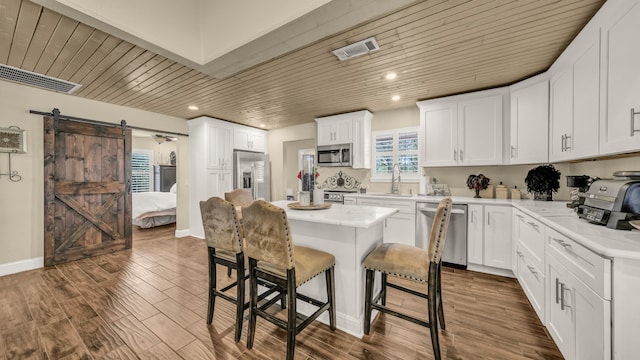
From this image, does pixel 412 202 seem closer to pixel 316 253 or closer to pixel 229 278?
pixel 316 253

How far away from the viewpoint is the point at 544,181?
2893 millimetres

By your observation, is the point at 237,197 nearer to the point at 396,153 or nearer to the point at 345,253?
the point at 345,253

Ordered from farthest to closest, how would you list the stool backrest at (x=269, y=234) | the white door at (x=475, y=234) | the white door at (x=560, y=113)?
the white door at (x=475, y=234) < the white door at (x=560, y=113) < the stool backrest at (x=269, y=234)

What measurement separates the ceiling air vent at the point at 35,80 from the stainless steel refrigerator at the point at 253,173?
274 cm

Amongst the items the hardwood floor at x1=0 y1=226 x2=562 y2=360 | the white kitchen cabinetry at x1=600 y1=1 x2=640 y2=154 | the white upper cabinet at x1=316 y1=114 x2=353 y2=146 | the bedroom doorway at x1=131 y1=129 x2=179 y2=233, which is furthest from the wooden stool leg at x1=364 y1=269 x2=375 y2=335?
the bedroom doorway at x1=131 y1=129 x2=179 y2=233

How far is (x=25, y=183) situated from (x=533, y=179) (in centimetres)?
698

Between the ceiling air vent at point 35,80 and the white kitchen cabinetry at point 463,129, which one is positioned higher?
the ceiling air vent at point 35,80

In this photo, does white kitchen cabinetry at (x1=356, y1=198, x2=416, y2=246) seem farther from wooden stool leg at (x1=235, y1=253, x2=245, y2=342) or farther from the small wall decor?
the small wall decor

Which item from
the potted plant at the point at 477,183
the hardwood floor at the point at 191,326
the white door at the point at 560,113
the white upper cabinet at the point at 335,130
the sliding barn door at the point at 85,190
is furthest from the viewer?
the white upper cabinet at the point at 335,130

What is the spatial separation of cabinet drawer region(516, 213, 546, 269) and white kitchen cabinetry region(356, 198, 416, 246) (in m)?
1.26

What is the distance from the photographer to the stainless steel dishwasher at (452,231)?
321cm

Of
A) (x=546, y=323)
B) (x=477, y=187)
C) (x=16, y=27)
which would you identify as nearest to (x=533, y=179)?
(x=477, y=187)

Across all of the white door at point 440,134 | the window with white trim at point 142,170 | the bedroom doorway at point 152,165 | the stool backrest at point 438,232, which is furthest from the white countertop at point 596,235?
the window with white trim at point 142,170

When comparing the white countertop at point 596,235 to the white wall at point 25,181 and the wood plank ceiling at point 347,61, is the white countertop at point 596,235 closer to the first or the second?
the wood plank ceiling at point 347,61
